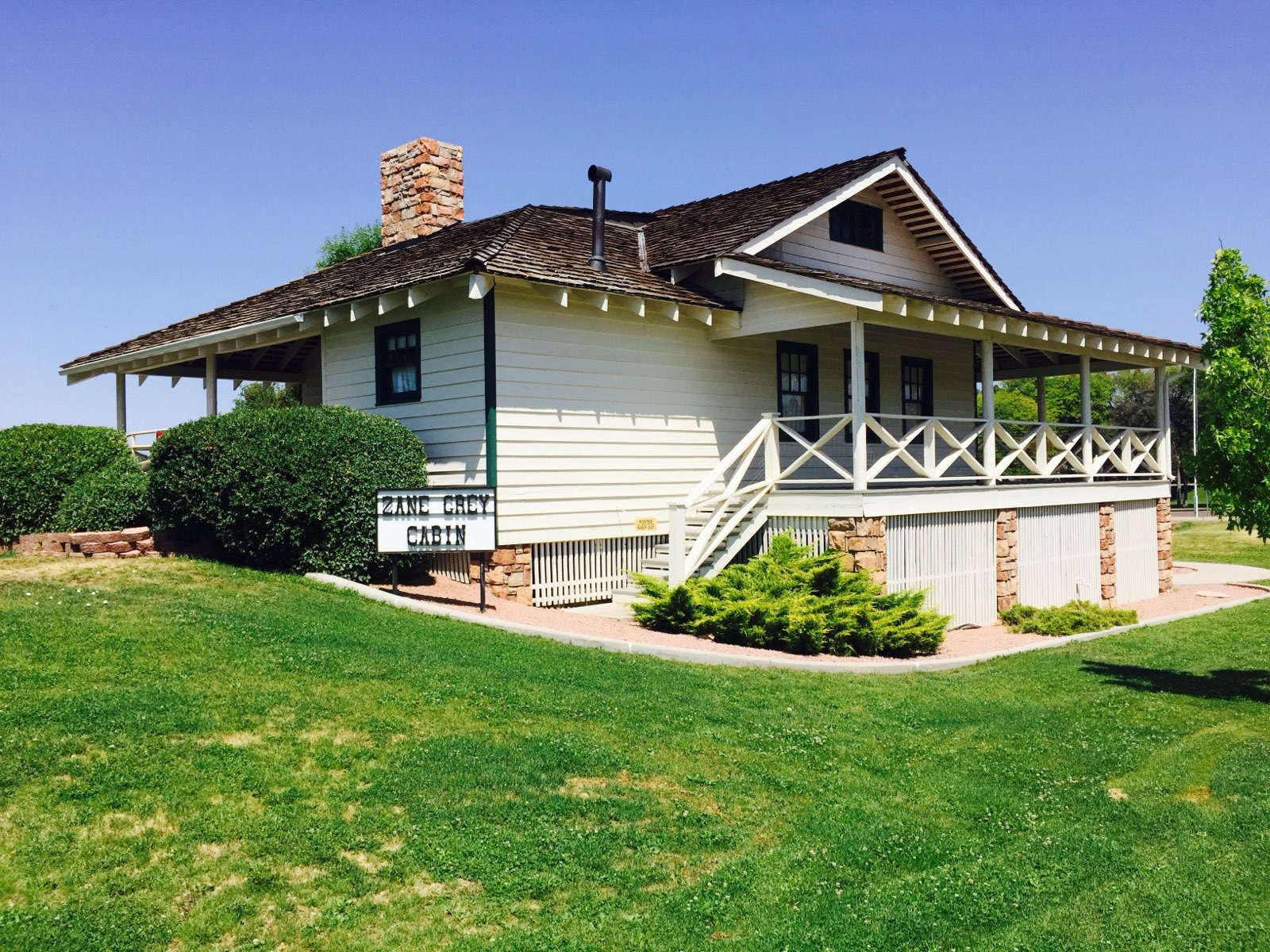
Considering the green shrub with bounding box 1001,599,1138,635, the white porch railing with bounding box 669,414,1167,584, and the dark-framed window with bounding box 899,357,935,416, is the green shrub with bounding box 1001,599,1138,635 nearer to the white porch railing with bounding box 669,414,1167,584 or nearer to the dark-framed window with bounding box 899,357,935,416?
the white porch railing with bounding box 669,414,1167,584


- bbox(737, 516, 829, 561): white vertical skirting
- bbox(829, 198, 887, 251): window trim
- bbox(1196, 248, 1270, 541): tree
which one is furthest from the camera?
bbox(829, 198, 887, 251): window trim

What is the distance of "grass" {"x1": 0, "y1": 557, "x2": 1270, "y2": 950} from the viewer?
5.44 meters

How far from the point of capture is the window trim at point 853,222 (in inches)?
760

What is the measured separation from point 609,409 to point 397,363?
333cm

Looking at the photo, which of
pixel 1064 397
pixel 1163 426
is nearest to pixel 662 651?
pixel 1163 426

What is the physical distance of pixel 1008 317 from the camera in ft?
55.0

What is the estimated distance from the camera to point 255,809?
242 inches

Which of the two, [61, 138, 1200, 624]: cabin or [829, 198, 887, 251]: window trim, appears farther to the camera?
[829, 198, 887, 251]: window trim

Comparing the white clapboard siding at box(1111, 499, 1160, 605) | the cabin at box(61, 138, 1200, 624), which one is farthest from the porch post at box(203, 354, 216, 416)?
the white clapboard siding at box(1111, 499, 1160, 605)

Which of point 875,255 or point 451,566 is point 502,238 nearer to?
point 451,566

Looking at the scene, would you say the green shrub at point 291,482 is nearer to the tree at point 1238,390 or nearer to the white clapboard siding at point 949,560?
the white clapboard siding at point 949,560

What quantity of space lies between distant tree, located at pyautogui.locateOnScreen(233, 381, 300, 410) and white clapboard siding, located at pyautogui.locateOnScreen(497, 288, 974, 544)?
5.38 metres

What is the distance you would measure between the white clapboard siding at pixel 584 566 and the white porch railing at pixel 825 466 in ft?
3.36

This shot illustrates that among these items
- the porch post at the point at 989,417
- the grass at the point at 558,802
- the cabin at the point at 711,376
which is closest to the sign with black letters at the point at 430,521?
the cabin at the point at 711,376
